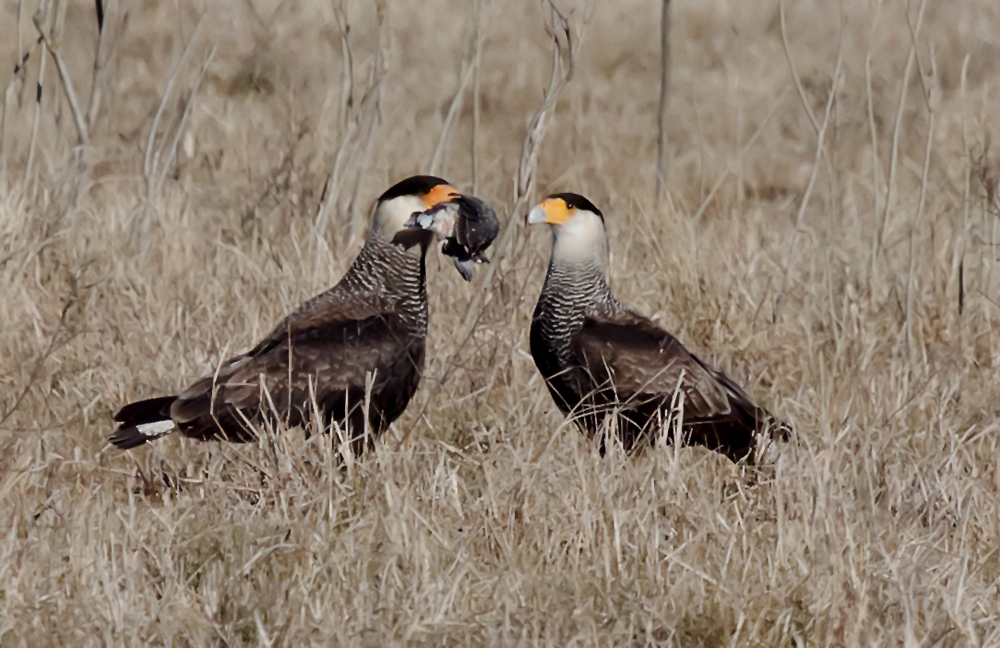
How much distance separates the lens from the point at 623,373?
4.24 meters

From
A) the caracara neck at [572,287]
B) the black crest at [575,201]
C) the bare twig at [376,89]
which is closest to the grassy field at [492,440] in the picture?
the bare twig at [376,89]

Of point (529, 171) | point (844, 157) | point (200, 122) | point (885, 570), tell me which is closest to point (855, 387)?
point (529, 171)

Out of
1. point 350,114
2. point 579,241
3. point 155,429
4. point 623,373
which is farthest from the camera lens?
point 350,114

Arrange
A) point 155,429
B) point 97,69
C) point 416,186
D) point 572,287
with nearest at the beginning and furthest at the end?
1. point 155,429
2. point 416,186
3. point 572,287
4. point 97,69

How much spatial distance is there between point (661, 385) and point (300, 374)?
102cm

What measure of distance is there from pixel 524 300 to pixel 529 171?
0.68 meters

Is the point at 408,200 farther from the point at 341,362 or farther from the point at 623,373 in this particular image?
the point at 623,373

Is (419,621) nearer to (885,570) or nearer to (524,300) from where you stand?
(885,570)

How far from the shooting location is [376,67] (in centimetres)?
533

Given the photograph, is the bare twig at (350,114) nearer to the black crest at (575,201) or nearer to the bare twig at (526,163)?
the bare twig at (526,163)

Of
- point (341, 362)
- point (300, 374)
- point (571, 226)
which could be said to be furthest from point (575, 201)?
point (300, 374)

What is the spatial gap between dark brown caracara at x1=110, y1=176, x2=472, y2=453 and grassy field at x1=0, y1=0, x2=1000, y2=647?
4.1 inches

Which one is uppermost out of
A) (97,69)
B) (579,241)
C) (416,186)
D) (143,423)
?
(97,69)

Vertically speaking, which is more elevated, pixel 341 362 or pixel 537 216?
pixel 537 216
